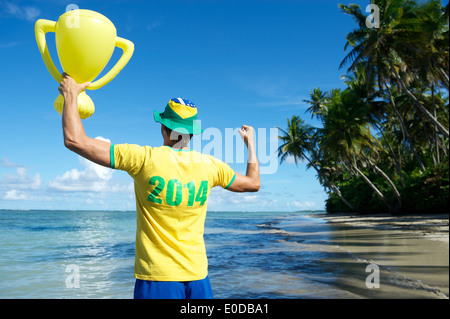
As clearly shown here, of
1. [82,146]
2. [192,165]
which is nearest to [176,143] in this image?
[192,165]

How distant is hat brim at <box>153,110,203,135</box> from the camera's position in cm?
170

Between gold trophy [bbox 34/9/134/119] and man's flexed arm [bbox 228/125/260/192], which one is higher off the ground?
gold trophy [bbox 34/9/134/119]

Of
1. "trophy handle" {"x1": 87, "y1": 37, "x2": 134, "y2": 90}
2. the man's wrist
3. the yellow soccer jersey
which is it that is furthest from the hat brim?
the man's wrist

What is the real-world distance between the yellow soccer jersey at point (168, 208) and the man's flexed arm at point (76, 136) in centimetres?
11

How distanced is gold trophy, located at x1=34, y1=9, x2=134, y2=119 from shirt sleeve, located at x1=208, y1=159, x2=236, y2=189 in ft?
2.16

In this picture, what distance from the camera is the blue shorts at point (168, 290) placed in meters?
1.59

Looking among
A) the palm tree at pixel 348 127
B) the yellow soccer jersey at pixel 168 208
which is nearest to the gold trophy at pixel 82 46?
the yellow soccer jersey at pixel 168 208

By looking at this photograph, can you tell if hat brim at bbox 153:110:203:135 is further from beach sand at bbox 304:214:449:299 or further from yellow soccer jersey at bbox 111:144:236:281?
beach sand at bbox 304:214:449:299

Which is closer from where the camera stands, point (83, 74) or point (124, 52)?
point (83, 74)

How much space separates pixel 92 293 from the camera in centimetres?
624

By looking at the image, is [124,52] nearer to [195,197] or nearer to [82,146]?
[82,146]

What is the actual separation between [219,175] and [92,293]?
5.54 m

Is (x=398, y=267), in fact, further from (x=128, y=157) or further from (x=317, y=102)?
(x=317, y=102)

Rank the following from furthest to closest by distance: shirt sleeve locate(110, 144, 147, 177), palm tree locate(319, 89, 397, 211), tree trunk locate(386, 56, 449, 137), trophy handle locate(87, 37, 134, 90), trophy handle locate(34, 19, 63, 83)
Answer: palm tree locate(319, 89, 397, 211) → tree trunk locate(386, 56, 449, 137) → trophy handle locate(87, 37, 134, 90) → trophy handle locate(34, 19, 63, 83) → shirt sleeve locate(110, 144, 147, 177)
